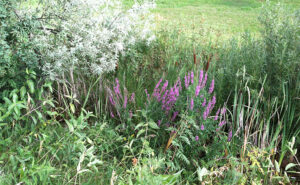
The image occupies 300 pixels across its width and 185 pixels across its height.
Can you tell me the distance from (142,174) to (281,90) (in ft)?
5.71

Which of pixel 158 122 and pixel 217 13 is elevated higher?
pixel 217 13

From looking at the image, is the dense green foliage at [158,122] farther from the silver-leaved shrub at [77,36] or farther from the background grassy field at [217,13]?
the background grassy field at [217,13]

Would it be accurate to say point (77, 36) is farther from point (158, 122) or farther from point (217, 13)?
point (217, 13)

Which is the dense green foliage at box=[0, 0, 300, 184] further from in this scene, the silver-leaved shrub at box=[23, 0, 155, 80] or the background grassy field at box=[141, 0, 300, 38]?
the background grassy field at box=[141, 0, 300, 38]

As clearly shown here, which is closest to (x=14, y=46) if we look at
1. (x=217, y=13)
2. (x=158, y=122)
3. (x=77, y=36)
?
(x=77, y=36)

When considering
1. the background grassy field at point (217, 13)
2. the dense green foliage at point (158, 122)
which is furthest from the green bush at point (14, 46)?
the background grassy field at point (217, 13)

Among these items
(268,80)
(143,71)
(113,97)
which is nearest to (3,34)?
(113,97)

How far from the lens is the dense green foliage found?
7.86ft

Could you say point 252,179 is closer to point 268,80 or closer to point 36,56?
point 268,80

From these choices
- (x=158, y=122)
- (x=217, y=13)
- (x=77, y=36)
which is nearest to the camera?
(x=158, y=122)

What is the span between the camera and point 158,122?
273 centimetres

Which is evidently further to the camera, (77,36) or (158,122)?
(77,36)

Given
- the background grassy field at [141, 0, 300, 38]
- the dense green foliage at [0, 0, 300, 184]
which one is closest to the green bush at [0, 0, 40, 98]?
the dense green foliage at [0, 0, 300, 184]

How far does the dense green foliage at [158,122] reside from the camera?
2.39 meters
